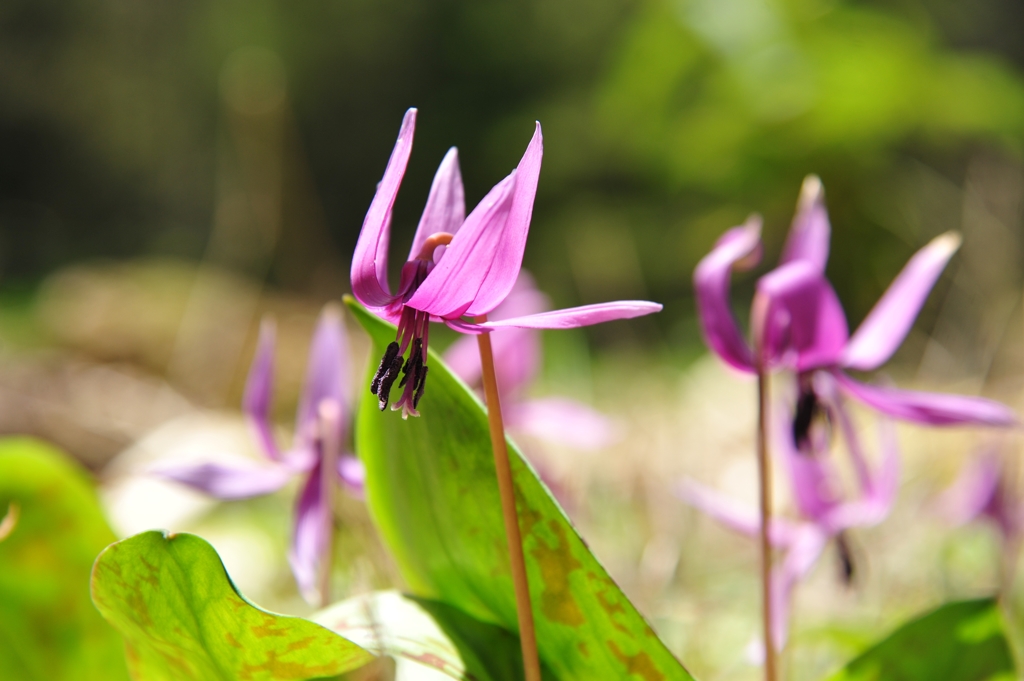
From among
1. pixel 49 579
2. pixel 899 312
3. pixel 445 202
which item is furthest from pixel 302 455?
pixel 899 312

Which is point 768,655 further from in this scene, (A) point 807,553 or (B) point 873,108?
(B) point 873,108

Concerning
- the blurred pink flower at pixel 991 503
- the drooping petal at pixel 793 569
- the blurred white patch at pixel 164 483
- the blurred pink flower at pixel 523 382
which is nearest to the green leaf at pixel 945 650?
the drooping petal at pixel 793 569

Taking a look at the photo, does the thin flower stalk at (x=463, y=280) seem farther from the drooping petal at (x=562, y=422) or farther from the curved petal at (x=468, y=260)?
the drooping petal at (x=562, y=422)

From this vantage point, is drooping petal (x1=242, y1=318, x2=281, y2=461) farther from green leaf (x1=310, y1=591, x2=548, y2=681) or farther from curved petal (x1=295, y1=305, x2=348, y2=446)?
green leaf (x1=310, y1=591, x2=548, y2=681)

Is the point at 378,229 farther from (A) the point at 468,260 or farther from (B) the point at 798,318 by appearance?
(B) the point at 798,318

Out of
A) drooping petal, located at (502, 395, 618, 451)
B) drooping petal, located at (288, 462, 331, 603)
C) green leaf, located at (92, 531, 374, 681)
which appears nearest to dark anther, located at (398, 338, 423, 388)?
green leaf, located at (92, 531, 374, 681)

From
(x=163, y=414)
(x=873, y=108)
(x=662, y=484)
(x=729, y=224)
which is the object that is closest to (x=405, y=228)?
(x=729, y=224)
